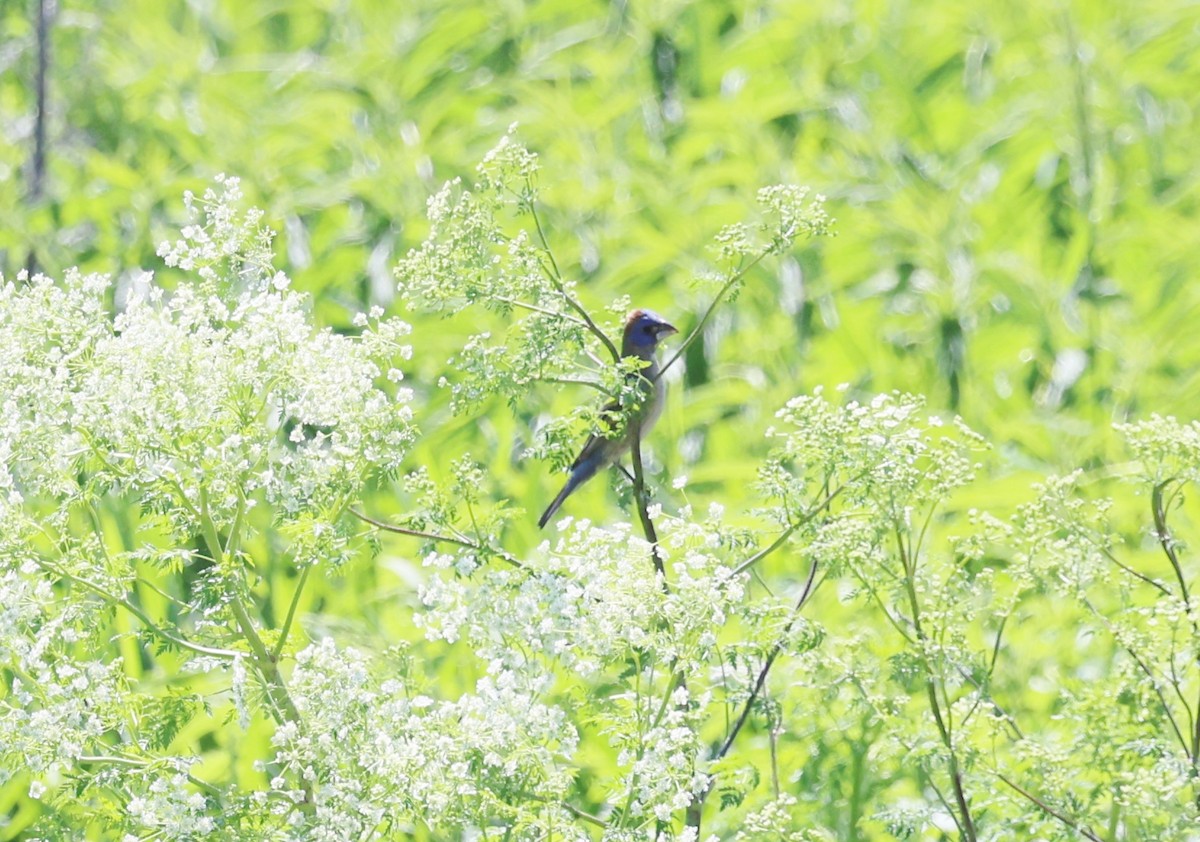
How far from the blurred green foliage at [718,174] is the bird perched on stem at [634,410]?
75.0 inches

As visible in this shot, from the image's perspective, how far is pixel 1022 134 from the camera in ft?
30.2

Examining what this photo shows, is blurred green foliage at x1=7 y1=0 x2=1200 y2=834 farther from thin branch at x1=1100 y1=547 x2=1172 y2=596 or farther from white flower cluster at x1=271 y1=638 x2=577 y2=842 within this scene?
white flower cluster at x1=271 y1=638 x2=577 y2=842

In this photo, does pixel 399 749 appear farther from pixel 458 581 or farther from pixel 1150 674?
pixel 1150 674

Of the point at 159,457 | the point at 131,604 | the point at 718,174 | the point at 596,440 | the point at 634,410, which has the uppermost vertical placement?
the point at 718,174

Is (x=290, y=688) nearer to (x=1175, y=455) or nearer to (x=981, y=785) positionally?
(x=981, y=785)

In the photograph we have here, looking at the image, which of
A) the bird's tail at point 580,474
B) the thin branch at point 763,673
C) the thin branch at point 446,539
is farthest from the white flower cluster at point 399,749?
the bird's tail at point 580,474

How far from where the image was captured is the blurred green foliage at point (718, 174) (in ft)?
23.4

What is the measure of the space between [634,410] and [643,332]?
1078mm

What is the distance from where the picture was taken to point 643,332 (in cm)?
405

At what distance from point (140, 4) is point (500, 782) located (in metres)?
9.20

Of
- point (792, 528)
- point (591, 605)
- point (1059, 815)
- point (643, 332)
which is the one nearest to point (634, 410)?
point (792, 528)

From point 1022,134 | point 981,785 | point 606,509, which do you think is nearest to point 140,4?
point 1022,134

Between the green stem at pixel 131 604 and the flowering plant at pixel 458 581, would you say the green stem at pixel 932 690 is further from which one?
the green stem at pixel 131 604

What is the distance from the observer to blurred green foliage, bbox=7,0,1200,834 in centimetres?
712
